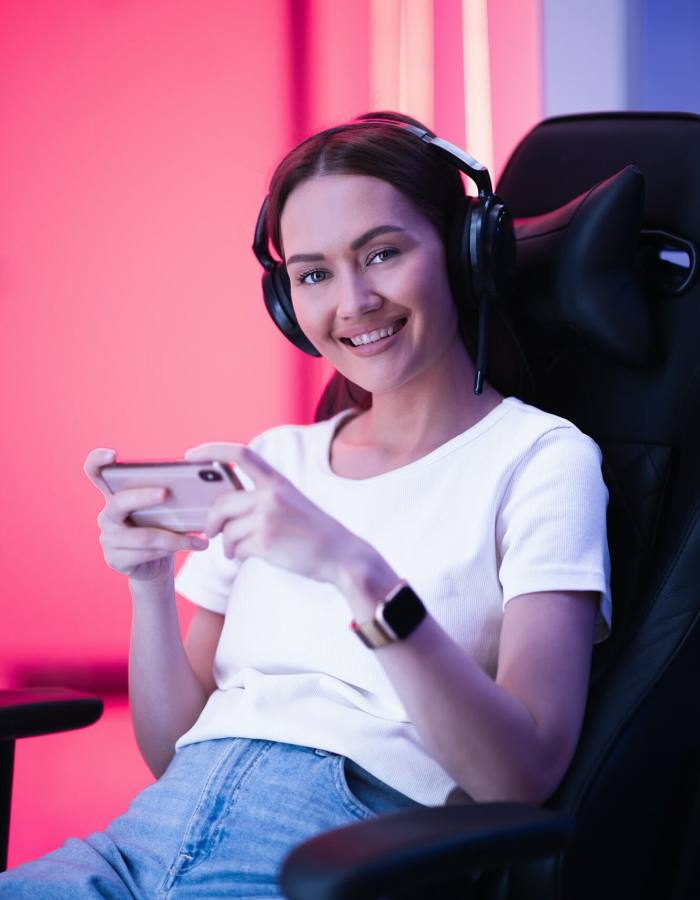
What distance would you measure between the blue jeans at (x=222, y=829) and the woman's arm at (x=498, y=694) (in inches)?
5.8

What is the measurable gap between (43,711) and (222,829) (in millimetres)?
306

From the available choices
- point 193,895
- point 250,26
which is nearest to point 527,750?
point 193,895

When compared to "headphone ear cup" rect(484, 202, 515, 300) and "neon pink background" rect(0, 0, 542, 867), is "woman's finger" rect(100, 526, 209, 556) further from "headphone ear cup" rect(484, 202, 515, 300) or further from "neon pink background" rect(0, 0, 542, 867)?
"neon pink background" rect(0, 0, 542, 867)

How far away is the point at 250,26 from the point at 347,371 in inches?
34.6

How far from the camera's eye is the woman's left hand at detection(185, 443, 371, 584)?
0.90 m

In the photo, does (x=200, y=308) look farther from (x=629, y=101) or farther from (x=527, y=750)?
(x=527, y=750)

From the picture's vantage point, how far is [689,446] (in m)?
1.20

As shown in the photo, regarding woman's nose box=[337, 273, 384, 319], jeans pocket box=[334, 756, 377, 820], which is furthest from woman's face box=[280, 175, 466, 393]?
jeans pocket box=[334, 756, 377, 820]

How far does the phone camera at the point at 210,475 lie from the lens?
0.92 m

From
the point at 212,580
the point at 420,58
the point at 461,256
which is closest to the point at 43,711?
the point at 212,580

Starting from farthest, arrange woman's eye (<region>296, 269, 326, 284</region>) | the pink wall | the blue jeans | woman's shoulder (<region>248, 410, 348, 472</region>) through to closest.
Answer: the pink wall, woman's shoulder (<region>248, 410, 348, 472</region>), woman's eye (<region>296, 269, 326, 284</region>), the blue jeans

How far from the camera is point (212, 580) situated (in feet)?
4.51

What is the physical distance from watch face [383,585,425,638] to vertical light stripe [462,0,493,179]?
3.76 ft

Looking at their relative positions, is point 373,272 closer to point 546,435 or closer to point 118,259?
point 546,435
